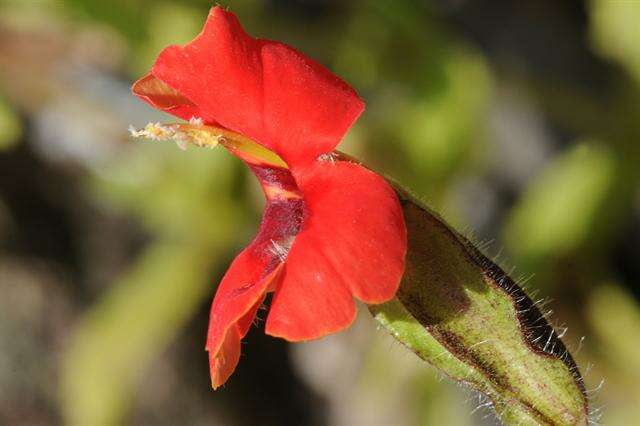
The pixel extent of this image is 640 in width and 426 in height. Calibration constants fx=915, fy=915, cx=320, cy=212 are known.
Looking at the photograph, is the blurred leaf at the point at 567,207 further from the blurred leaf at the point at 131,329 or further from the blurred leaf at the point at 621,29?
the blurred leaf at the point at 131,329

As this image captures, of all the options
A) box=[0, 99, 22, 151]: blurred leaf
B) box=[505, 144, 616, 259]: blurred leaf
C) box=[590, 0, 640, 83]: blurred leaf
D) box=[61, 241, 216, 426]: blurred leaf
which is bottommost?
box=[61, 241, 216, 426]: blurred leaf

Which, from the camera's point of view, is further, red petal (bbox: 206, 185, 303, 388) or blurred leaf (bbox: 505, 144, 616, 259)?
blurred leaf (bbox: 505, 144, 616, 259)

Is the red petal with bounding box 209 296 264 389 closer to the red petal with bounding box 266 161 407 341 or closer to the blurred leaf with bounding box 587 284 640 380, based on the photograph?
the red petal with bounding box 266 161 407 341

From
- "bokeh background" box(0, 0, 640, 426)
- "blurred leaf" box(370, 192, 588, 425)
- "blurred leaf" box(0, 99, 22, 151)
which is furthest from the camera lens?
"bokeh background" box(0, 0, 640, 426)

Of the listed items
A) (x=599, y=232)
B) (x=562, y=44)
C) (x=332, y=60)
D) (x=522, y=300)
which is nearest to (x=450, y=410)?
(x=599, y=232)

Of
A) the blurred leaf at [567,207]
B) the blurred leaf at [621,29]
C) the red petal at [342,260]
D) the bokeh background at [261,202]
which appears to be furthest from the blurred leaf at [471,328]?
the blurred leaf at [621,29]

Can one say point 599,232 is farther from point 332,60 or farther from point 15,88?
point 15,88

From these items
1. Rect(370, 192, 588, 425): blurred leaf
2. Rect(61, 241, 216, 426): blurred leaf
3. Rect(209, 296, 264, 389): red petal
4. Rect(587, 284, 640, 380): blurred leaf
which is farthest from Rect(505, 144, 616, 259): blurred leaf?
Rect(209, 296, 264, 389): red petal
